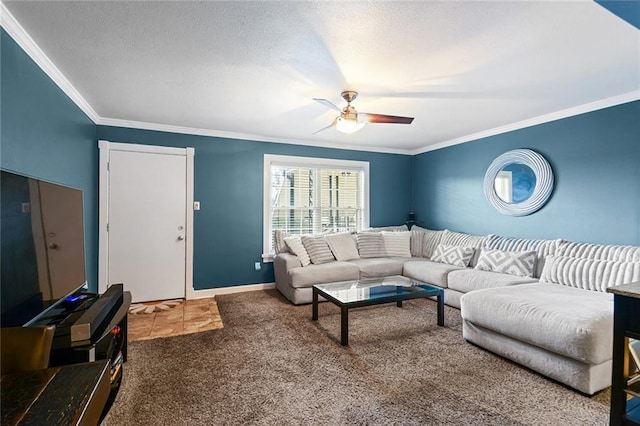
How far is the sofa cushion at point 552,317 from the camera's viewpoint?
192 centimetres

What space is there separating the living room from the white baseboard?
4 centimetres

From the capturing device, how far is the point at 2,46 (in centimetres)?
177

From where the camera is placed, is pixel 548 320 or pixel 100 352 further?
pixel 548 320

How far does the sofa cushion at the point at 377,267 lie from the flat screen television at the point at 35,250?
3.17 meters

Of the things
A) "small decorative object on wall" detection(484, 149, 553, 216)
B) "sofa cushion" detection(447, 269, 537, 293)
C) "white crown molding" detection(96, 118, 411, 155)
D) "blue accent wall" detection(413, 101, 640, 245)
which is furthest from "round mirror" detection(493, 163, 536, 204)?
"white crown molding" detection(96, 118, 411, 155)

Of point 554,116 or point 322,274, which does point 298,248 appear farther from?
point 554,116

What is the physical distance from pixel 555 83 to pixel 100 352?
414 cm

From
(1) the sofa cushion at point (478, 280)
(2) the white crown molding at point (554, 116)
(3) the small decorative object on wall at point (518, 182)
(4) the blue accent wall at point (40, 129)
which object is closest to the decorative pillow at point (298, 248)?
(1) the sofa cushion at point (478, 280)

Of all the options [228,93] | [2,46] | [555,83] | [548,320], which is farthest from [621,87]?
[2,46]

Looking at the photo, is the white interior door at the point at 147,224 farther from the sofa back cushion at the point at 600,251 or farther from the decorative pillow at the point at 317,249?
the sofa back cushion at the point at 600,251

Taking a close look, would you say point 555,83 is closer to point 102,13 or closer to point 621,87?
point 621,87

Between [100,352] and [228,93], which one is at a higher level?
[228,93]

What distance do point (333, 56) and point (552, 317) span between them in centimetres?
246

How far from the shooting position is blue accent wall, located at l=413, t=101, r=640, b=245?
3092mm
